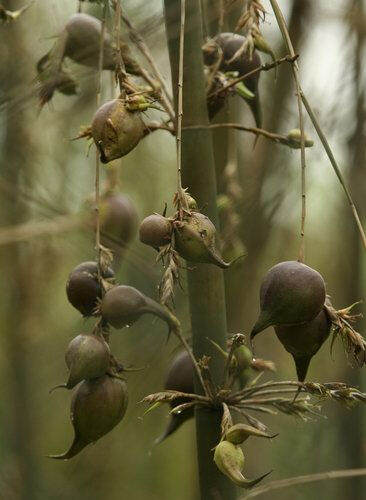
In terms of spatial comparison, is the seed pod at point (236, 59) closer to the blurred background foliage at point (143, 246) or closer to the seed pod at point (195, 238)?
the blurred background foliage at point (143, 246)

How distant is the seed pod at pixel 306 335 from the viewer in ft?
3.56

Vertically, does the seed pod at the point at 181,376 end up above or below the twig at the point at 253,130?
below

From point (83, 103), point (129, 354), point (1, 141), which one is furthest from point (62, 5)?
point (129, 354)

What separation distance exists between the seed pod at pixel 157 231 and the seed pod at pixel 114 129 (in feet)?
0.36

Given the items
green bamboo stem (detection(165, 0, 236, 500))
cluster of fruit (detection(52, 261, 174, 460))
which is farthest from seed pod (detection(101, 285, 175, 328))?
green bamboo stem (detection(165, 0, 236, 500))

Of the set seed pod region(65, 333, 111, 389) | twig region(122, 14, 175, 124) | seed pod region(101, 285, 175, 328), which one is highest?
twig region(122, 14, 175, 124)

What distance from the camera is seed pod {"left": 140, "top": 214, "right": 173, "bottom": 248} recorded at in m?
1.05

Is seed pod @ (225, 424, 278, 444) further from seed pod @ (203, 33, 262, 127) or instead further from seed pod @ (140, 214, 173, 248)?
seed pod @ (203, 33, 262, 127)

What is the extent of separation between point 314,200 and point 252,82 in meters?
3.02

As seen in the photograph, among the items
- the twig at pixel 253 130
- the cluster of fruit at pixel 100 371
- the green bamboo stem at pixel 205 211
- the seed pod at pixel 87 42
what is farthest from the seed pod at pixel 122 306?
the seed pod at pixel 87 42

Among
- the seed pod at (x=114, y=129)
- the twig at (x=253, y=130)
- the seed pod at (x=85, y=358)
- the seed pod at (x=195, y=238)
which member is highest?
the twig at (x=253, y=130)

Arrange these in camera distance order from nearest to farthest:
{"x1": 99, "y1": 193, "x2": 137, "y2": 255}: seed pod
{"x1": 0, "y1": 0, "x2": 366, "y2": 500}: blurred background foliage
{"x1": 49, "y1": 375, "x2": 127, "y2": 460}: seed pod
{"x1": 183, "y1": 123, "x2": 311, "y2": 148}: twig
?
{"x1": 49, "y1": 375, "x2": 127, "y2": 460}: seed pod → {"x1": 183, "y1": 123, "x2": 311, "y2": 148}: twig → {"x1": 99, "y1": 193, "x2": 137, "y2": 255}: seed pod → {"x1": 0, "y1": 0, "x2": 366, "y2": 500}: blurred background foliage

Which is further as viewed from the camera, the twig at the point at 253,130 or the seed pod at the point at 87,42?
the seed pod at the point at 87,42

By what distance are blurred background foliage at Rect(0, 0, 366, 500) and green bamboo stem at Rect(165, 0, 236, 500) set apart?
7.7 inches
